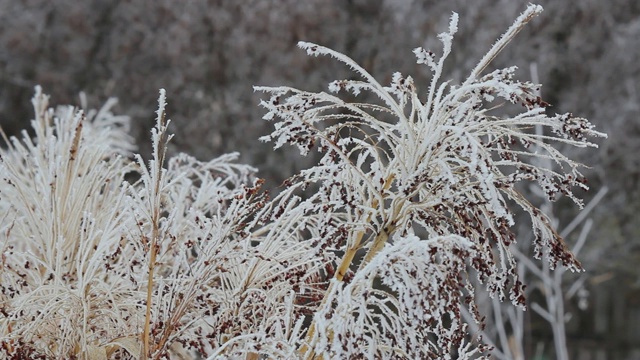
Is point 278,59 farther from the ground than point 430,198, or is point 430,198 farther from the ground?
point 278,59

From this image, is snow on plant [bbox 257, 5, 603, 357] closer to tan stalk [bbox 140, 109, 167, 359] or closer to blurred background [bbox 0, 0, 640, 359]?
tan stalk [bbox 140, 109, 167, 359]

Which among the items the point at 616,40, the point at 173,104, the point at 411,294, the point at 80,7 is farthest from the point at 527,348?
the point at 411,294

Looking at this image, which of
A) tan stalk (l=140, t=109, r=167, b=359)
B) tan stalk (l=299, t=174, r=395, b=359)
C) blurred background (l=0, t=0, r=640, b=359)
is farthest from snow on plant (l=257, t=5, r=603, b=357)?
blurred background (l=0, t=0, r=640, b=359)

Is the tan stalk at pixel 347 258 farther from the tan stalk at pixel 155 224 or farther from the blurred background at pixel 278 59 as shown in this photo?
the blurred background at pixel 278 59

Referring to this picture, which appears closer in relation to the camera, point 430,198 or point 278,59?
point 430,198

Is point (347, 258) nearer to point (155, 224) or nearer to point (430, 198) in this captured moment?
point (430, 198)

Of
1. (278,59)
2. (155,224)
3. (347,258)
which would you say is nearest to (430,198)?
(347,258)

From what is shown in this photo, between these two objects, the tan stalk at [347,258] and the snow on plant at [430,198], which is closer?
the snow on plant at [430,198]

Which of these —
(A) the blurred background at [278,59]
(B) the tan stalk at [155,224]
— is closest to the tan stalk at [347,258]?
(B) the tan stalk at [155,224]
